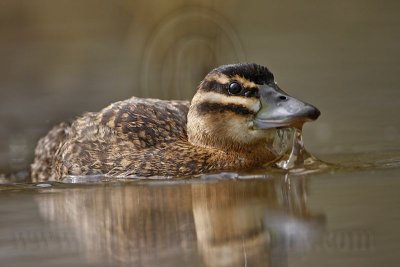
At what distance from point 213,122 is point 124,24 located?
6486 millimetres

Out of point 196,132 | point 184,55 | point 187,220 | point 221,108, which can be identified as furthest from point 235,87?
point 184,55

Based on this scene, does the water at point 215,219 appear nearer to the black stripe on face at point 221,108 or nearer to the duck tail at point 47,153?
the black stripe on face at point 221,108

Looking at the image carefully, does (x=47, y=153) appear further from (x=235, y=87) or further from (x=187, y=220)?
(x=187, y=220)

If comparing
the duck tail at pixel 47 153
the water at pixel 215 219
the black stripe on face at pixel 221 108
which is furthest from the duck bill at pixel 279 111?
the duck tail at pixel 47 153

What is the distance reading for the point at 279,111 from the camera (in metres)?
10.3

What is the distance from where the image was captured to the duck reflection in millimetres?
6902

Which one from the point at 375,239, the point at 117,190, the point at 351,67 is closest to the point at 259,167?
the point at 117,190

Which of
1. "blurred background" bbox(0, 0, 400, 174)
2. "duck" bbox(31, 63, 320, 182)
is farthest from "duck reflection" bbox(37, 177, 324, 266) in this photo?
"blurred background" bbox(0, 0, 400, 174)

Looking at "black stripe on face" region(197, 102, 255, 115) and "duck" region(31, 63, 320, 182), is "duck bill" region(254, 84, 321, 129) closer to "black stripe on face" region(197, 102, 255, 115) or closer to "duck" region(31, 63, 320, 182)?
"duck" region(31, 63, 320, 182)

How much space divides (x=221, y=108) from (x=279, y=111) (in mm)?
650

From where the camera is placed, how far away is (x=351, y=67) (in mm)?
16125

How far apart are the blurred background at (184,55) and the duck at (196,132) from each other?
1947 millimetres

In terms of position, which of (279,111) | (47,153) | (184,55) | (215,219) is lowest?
(215,219)

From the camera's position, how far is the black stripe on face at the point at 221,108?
34.7 feet
